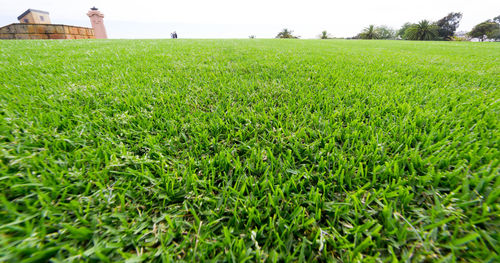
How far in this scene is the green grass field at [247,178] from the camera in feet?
2.23

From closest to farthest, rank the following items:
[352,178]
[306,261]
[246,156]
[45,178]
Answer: [306,261], [45,178], [352,178], [246,156]

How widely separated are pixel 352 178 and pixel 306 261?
51 centimetres

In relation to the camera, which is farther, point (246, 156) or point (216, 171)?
point (246, 156)

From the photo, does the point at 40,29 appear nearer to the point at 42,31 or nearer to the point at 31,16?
the point at 42,31

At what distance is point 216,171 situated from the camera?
102cm

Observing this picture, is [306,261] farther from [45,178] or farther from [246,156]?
[45,178]

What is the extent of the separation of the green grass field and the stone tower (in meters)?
25.1

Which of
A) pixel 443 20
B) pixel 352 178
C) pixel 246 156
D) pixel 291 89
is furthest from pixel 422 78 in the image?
pixel 443 20

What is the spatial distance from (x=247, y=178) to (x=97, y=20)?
2792cm

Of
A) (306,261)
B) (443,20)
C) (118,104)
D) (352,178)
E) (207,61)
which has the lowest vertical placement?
(306,261)

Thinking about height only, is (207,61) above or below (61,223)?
above

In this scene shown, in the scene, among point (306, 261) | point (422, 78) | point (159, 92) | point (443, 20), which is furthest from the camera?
point (443, 20)

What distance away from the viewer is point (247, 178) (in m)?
0.94

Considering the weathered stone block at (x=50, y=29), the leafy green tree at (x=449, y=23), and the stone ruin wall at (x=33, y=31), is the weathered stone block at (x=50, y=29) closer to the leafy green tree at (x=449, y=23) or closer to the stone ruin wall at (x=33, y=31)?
the stone ruin wall at (x=33, y=31)
